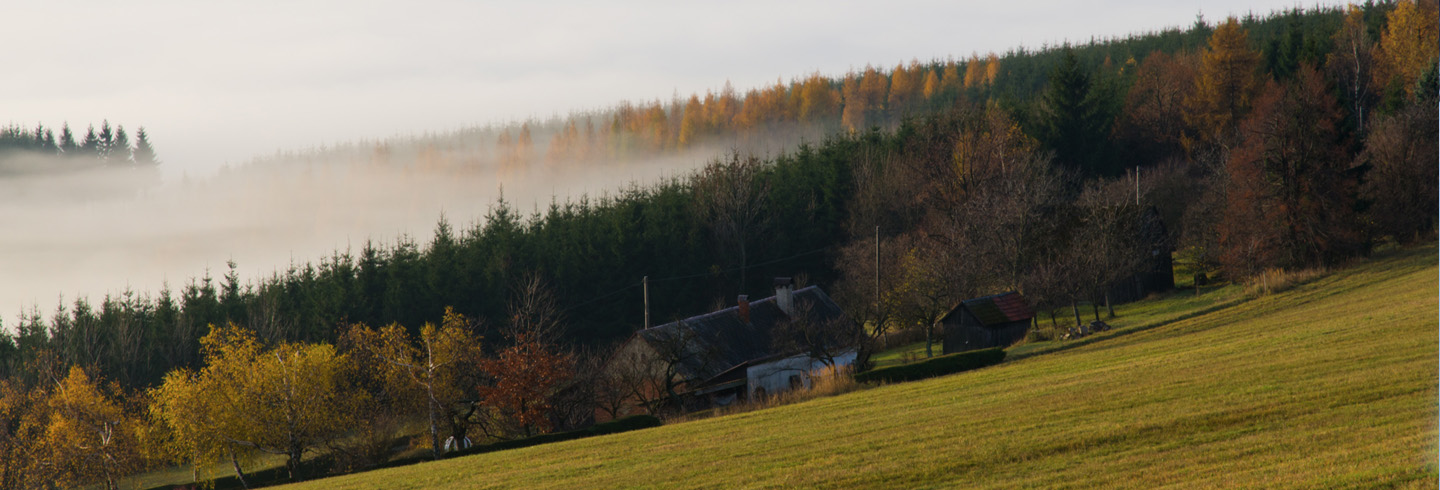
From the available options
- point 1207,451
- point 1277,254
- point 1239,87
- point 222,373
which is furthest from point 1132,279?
point 222,373

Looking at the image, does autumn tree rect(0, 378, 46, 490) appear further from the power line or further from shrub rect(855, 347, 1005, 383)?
shrub rect(855, 347, 1005, 383)

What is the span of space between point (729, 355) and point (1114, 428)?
112ft

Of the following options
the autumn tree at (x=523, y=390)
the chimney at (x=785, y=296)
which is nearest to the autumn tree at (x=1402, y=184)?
the chimney at (x=785, y=296)

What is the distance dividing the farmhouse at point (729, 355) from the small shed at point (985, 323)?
551 cm

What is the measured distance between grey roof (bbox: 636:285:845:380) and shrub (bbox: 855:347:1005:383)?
11220 mm

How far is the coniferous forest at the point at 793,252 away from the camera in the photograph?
50.5 metres

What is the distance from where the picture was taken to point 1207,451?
1738 centimetres

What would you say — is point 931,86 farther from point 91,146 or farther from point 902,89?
point 91,146

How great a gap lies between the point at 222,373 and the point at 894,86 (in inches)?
5864

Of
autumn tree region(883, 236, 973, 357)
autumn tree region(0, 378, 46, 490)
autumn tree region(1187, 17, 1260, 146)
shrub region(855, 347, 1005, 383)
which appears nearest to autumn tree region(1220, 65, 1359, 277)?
autumn tree region(883, 236, 973, 357)

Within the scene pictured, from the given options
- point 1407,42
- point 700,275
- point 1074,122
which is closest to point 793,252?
point 700,275

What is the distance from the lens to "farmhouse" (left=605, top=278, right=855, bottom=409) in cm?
4784

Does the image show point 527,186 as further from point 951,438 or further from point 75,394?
point 951,438

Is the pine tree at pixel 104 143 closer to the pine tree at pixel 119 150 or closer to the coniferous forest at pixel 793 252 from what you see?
the pine tree at pixel 119 150
